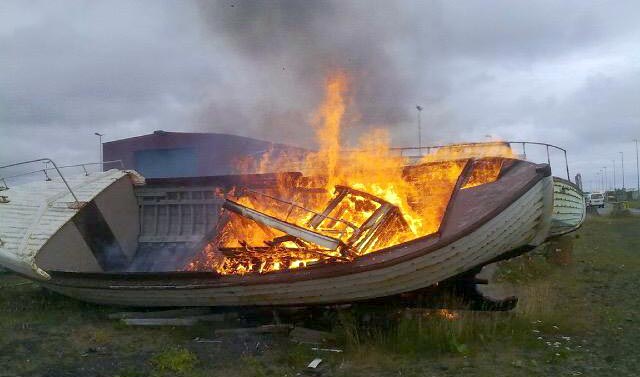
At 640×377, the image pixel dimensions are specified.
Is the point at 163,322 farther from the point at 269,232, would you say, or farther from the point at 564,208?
the point at 564,208

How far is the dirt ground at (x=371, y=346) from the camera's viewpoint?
7.09m

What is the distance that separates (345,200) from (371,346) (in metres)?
2.81

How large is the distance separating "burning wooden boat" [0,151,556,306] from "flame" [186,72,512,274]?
0.03m

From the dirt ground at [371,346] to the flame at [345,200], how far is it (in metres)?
1.28

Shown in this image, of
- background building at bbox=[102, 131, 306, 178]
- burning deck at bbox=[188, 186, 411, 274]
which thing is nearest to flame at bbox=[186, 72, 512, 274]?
burning deck at bbox=[188, 186, 411, 274]

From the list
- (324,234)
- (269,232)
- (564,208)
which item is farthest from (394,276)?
(564,208)

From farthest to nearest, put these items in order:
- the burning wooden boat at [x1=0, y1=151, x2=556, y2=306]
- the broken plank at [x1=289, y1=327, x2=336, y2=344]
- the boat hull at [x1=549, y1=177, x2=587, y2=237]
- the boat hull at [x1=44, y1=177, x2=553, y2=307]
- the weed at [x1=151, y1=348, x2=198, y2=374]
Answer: the boat hull at [x1=549, y1=177, x2=587, y2=237], the broken plank at [x1=289, y1=327, x2=336, y2=344], the burning wooden boat at [x1=0, y1=151, x2=556, y2=306], the boat hull at [x1=44, y1=177, x2=553, y2=307], the weed at [x1=151, y1=348, x2=198, y2=374]

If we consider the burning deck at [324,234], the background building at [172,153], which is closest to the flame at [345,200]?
the burning deck at [324,234]

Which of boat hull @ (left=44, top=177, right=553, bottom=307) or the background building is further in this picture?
the background building

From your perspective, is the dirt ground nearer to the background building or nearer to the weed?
the weed

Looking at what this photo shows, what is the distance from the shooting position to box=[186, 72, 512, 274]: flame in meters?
8.97

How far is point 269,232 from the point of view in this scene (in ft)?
32.0

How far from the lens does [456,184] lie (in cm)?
890

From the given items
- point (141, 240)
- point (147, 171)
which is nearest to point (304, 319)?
point (141, 240)
